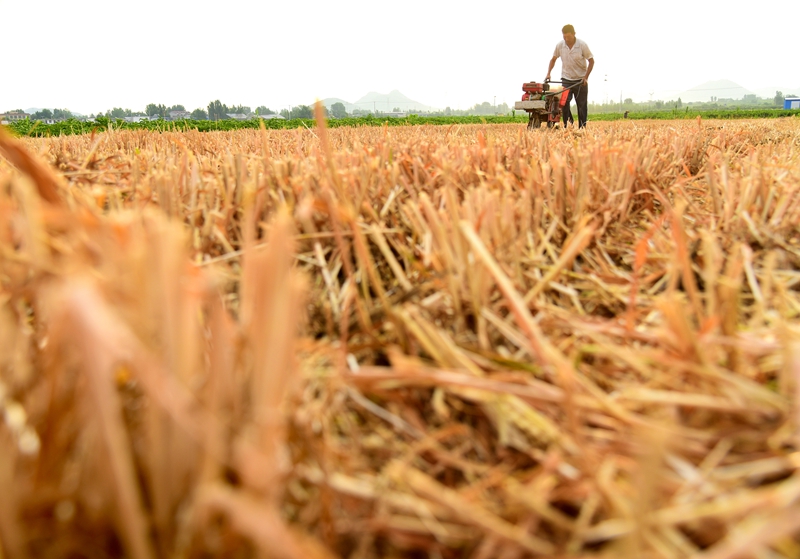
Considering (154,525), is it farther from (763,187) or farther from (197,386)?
(763,187)

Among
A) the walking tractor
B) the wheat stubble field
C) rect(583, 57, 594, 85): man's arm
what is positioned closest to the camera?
the wheat stubble field

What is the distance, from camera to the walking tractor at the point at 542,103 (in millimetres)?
10102

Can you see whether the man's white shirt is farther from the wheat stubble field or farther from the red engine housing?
the wheat stubble field

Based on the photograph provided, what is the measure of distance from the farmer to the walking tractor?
222 millimetres

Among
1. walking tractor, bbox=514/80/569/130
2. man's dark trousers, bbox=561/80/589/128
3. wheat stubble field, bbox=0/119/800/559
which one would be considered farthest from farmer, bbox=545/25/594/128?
wheat stubble field, bbox=0/119/800/559

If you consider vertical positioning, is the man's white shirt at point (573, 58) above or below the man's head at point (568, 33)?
below

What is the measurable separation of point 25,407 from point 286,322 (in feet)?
1.07

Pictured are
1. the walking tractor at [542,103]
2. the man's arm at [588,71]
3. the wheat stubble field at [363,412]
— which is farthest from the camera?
the walking tractor at [542,103]

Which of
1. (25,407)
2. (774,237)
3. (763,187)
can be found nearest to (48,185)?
(25,407)

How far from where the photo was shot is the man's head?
32.2 feet

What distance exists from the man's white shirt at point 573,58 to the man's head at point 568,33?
83 millimetres

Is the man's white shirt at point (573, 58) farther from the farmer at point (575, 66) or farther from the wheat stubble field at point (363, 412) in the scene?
the wheat stubble field at point (363, 412)

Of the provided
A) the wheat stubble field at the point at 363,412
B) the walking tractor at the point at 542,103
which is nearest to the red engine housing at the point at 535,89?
the walking tractor at the point at 542,103

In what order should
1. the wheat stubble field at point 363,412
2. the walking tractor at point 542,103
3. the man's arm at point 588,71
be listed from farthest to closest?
the walking tractor at point 542,103, the man's arm at point 588,71, the wheat stubble field at point 363,412
